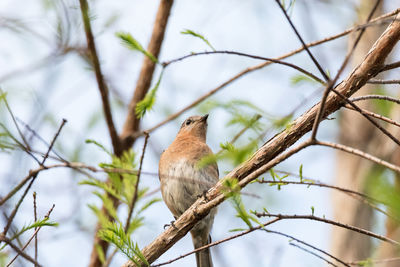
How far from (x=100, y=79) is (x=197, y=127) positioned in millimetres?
1942

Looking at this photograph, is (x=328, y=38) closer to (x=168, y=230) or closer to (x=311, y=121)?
(x=311, y=121)

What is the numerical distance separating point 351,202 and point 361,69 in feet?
16.5

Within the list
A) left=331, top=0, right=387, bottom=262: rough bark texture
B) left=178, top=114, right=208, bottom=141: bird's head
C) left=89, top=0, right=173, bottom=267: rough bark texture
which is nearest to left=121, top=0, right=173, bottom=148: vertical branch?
left=89, top=0, right=173, bottom=267: rough bark texture

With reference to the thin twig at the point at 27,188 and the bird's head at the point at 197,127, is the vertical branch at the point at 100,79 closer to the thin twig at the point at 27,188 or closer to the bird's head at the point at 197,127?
the bird's head at the point at 197,127

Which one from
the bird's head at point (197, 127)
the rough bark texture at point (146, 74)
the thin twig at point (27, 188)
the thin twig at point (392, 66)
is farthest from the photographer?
the bird's head at point (197, 127)

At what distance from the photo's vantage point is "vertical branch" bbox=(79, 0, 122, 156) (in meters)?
4.83

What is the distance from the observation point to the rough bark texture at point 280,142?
319cm

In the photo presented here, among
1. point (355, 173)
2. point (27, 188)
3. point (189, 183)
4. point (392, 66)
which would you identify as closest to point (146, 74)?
point (189, 183)

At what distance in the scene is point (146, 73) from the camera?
618 centimetres

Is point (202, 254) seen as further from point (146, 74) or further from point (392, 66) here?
point (392, 66)

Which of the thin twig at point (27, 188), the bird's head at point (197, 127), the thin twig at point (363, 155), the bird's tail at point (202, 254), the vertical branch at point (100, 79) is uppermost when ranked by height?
the bird's head at point (197, 127)

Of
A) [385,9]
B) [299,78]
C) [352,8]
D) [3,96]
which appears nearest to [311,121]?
[299,78]

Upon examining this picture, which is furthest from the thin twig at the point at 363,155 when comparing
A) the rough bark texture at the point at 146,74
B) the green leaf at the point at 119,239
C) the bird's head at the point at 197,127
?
the bird's head at the point at 197,127

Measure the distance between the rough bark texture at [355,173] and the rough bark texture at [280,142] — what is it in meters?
4.10
